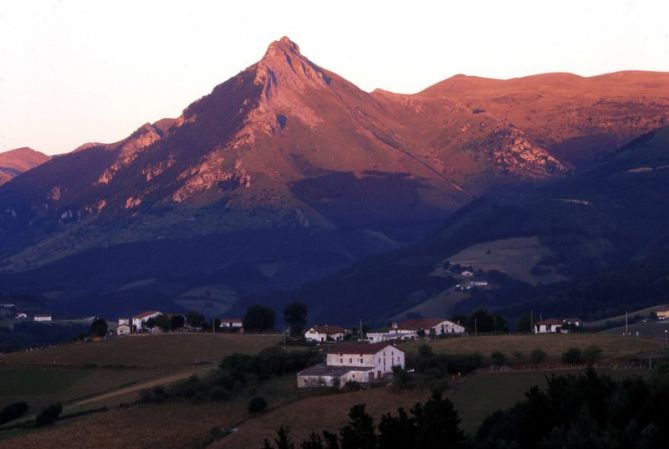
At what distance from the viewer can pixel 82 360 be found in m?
116

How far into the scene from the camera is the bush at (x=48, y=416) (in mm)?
86062

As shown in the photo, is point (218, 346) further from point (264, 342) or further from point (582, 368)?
point (582, 368)

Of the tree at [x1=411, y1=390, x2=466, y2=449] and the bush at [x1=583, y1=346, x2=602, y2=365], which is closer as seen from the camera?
the tree at [x1=411, y1=390, x2=466, y2=449]

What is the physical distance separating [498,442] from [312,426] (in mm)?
21932

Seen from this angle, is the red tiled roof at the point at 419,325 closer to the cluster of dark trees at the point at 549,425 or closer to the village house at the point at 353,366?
the village house at the point at 353,366

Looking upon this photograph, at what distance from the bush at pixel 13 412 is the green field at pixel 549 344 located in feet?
90.6

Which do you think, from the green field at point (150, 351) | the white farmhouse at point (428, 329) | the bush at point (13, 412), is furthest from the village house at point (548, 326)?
the bush at point (13, 412)

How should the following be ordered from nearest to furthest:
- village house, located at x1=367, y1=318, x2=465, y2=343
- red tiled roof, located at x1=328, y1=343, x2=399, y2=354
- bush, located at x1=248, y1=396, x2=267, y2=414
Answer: bush, located at x1=248, y1=396, x2=267, y2=414 < red tiled roof, located at x1=328, y1=343, x2=399, y2=354 < village house, located at x1=367, y1=318, x2=465, y2=343

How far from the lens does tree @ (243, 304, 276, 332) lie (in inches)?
5477

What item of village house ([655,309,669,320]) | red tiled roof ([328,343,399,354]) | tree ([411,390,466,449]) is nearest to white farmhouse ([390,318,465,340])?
village house ([655,309,669,320])

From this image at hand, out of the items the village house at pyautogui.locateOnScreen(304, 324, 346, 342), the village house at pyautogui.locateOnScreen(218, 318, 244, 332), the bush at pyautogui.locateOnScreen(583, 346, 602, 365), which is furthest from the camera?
the village house at pyautogui.locateOnScreen(218, 318, 244, 332)

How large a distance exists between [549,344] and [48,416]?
34.4 metres

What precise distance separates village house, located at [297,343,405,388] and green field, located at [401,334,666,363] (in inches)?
215

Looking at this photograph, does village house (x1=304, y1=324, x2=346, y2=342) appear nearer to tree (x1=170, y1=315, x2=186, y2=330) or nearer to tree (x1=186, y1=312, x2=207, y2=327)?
tree (x1=170, y1=315, x2=186, y2=330)
